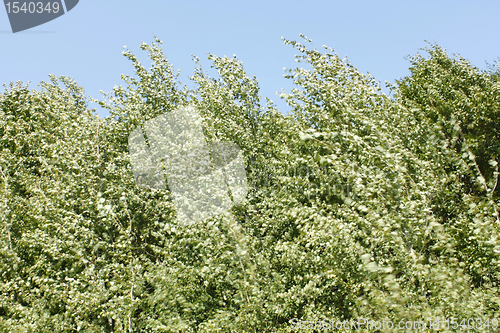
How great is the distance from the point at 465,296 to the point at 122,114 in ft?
25.5

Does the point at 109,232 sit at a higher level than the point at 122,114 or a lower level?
lower

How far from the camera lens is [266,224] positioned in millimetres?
6754

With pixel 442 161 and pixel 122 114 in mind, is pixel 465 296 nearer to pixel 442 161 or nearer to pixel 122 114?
pixel 442 161

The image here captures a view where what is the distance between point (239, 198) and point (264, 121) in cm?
245

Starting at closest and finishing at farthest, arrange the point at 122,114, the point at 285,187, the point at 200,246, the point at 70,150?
the point at 200,246
the point at 285,187
the point at 70,150
the point at 122,114

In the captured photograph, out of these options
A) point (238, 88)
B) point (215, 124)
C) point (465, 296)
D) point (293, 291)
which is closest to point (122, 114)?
point (215, 124)

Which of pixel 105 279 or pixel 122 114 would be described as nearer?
pixel 105 279

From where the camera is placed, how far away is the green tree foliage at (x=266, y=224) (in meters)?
3.99

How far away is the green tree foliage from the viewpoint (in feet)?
13.1

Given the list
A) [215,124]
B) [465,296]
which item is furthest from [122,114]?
[465,296]

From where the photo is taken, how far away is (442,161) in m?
5.76

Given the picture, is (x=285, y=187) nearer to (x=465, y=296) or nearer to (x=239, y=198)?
(x=239, y=198)

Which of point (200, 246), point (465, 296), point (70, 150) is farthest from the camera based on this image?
point (70, 150)

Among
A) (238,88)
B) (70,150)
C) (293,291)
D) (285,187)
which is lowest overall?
(293,291)
